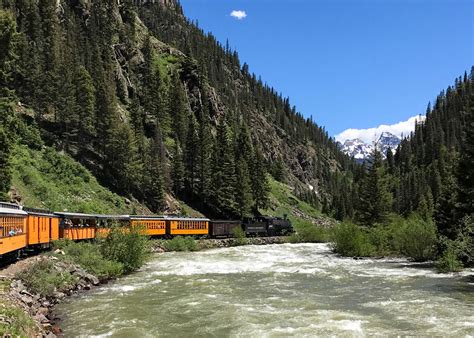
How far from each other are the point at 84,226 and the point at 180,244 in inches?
573

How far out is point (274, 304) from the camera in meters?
21.5

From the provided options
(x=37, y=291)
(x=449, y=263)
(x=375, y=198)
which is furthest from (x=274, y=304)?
(x=375, y=198)

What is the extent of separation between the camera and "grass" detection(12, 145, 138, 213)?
49.9m

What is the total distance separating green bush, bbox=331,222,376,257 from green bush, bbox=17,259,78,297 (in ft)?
101

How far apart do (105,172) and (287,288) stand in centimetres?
5164

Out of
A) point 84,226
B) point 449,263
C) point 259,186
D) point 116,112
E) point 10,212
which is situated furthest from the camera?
point 259,186

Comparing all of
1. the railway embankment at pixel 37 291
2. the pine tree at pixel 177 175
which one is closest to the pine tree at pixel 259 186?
the pine tree at pixel 177 175

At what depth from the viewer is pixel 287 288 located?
26516 mm

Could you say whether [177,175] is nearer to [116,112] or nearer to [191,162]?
[191,162]

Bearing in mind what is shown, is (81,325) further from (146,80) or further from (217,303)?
(146,80)

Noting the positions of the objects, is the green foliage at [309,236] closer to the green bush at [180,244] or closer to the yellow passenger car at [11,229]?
the green bush at [180,244]

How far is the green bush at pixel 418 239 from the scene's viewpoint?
135ft

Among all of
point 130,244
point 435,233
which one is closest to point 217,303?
point 130,244

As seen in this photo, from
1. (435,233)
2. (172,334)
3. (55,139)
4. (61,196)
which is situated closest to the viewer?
(172,334)
